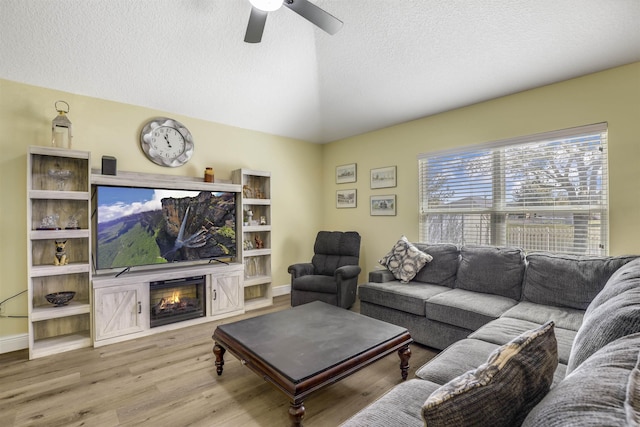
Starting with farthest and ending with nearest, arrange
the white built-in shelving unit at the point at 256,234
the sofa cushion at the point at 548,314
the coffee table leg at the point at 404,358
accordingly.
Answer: the white built-in shelving unit at the point at 256,234
the coffee table leg at the point at 404,358
the sofa cushion at the point at 548,314

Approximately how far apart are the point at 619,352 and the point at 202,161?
13.8ft

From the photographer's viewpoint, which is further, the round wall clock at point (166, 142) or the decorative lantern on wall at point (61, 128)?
the round wall clock at point (166, 142)

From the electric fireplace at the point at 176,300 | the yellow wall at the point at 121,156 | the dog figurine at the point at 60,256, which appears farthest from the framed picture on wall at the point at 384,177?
the dog figurine at the point at 60,256

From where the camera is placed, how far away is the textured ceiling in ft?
7.91

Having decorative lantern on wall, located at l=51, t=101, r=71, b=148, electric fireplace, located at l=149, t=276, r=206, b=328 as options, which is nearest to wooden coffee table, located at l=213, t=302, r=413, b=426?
electric fireplace, located at l=149, t=276, r=206, b=328

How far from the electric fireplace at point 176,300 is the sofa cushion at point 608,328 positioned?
355 cm

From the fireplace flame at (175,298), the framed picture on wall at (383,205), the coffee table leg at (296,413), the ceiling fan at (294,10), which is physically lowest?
the coffee table leg at (296,413)

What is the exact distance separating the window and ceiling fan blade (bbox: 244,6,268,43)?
2.65 metres

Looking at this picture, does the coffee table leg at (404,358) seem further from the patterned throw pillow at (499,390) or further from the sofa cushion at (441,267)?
the patterned throw pillow at (499,390)

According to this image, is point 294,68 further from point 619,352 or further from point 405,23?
point 619,352

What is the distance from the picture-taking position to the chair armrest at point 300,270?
13.5ft

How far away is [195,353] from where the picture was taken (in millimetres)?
2848

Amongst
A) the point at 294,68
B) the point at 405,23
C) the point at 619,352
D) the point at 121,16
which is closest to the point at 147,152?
the point at 121,16

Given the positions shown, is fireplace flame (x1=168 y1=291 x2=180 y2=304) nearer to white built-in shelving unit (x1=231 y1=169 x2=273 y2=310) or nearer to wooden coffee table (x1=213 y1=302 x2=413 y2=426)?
white built-in shelving unit (x1=231 y1=169 x2=273 y2=310)
